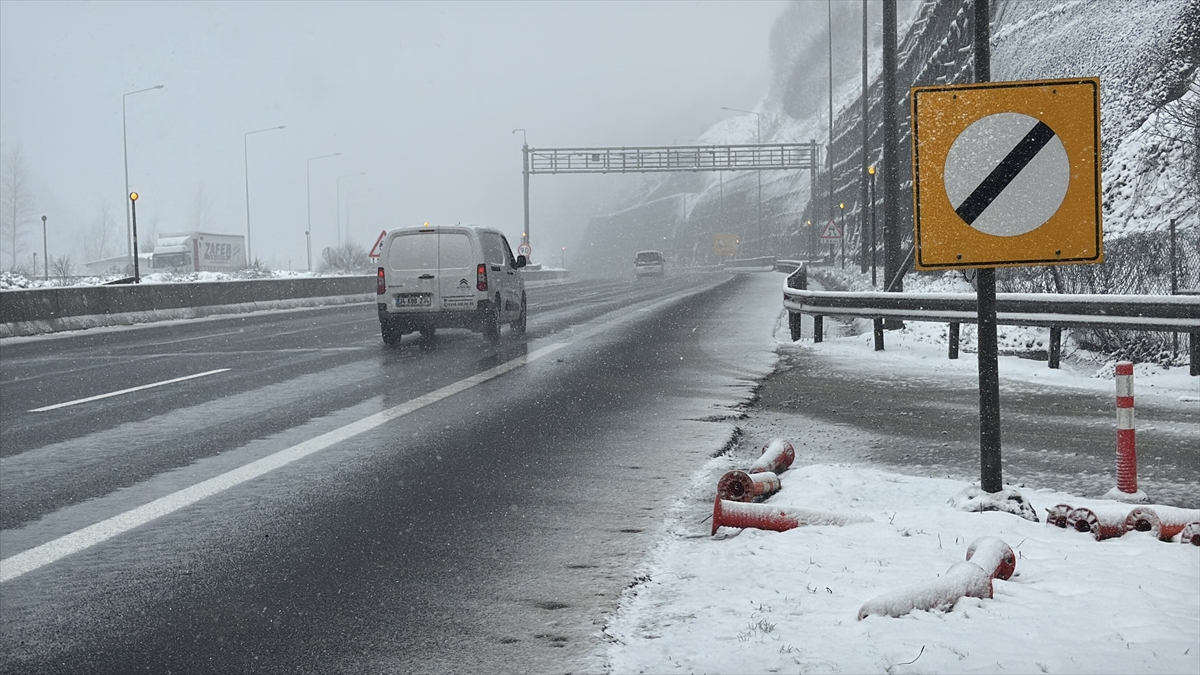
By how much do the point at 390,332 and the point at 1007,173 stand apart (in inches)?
511

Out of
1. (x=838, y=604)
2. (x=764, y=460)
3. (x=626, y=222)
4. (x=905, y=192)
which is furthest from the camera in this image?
(x=626, y=222)

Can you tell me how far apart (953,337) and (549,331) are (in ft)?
26.5

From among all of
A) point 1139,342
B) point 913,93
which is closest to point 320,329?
point 1139,342

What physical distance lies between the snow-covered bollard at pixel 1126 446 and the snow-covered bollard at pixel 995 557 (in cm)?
186

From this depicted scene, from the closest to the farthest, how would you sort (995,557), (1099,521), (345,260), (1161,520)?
(995,557), (1161,520), (1099,521), (345,260)

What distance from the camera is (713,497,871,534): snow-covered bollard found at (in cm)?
568

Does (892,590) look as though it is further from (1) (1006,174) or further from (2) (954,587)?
(1) (1006,174)

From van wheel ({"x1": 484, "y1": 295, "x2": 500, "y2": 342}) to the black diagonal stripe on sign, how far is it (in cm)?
1224

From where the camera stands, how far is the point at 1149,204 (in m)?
25.6

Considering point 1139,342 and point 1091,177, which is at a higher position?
point 1091,177

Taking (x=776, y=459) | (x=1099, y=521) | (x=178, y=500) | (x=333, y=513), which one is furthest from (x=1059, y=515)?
(x=178, y=500)

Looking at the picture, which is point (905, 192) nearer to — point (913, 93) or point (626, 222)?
point (913, 93)

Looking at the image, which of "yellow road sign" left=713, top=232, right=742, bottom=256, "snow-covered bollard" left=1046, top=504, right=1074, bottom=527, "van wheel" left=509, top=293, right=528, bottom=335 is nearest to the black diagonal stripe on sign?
"snow-covered bollard" left=1046, top=504, right=1074, bottom=527

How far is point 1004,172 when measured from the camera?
5684mm
